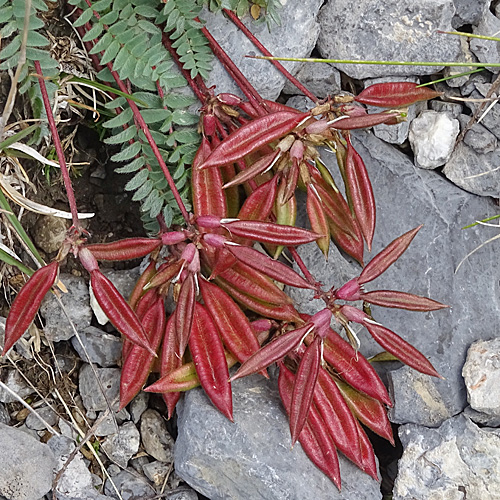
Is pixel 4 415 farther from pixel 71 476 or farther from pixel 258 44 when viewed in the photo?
pixel 258 44

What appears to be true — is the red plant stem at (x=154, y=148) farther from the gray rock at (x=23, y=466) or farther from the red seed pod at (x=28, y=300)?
the gray rock at (x=23, y=466)

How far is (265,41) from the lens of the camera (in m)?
2.46

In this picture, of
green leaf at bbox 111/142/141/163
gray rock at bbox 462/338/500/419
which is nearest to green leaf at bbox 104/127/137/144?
green leaf at bbox 111/142/141/163

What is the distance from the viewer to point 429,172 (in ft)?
8.75

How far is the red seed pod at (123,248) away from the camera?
81.4 inches

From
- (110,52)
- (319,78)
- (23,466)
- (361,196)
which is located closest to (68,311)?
(23,466)

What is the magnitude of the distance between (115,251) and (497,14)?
1.81 meters

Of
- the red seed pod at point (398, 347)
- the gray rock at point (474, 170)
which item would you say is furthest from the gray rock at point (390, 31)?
the red seed pod at point (398, 347)

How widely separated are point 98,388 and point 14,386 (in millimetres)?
306

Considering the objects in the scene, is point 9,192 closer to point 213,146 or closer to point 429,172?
point 213,146

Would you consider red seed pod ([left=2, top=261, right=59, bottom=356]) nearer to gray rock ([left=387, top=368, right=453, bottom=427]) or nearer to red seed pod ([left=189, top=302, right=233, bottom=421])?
red seed pod ([left=189, top=302, right=233, bottom=421])

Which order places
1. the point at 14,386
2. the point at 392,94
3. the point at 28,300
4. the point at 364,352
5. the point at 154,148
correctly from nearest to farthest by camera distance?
the point at 28,300 < the point at 154,148 < the point at 392,94 < the point at 14,386 < the point at 364,352

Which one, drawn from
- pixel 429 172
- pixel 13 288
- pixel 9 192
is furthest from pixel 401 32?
pixel 13 288

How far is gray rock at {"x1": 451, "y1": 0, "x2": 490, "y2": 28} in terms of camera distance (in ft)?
8.56
